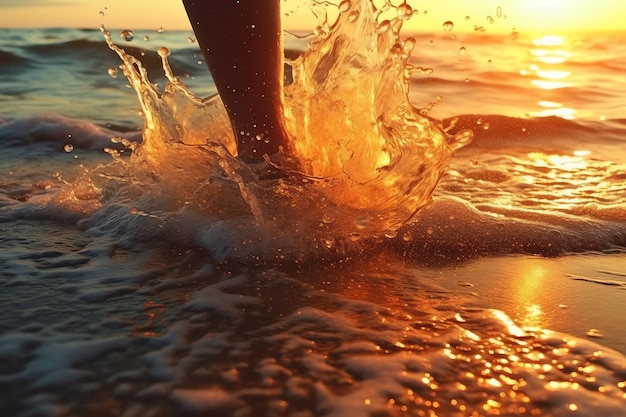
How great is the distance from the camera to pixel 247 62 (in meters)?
2.15

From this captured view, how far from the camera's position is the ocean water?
1.34 metres

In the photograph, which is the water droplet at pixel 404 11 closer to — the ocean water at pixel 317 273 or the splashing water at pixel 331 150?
the splashing water at pixel 331 150

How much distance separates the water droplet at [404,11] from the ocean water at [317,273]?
193mm

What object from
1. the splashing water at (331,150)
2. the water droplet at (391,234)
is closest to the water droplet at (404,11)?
the splashing water at (331,150)

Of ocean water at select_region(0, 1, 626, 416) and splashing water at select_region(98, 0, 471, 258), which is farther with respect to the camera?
splashing water at select_region(98, 0, 471, 258)

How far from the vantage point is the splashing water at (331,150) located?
2.23 metres

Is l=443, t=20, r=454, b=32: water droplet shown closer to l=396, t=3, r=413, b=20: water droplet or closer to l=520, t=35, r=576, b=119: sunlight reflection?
l=396, t=3, r=413, b=20: water droplet

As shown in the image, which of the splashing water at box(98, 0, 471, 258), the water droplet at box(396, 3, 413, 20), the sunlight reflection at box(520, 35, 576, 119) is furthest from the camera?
the sunlight reflection at box(520, 35, 576, 119)

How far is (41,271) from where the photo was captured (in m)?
1.93

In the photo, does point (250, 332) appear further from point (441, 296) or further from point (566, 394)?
point (566, 394)

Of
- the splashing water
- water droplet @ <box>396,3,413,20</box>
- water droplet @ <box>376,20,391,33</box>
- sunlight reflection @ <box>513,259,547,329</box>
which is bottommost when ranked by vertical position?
sunlight reflection @ <box>513,259,547,329</box>

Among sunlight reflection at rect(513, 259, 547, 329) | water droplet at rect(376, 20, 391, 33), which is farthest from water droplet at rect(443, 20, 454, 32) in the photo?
sunlight reflection at rect(513, 259, 547, 329)

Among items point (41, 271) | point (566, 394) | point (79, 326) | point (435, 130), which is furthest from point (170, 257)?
point (566, 394)

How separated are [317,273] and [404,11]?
0.98 metres
